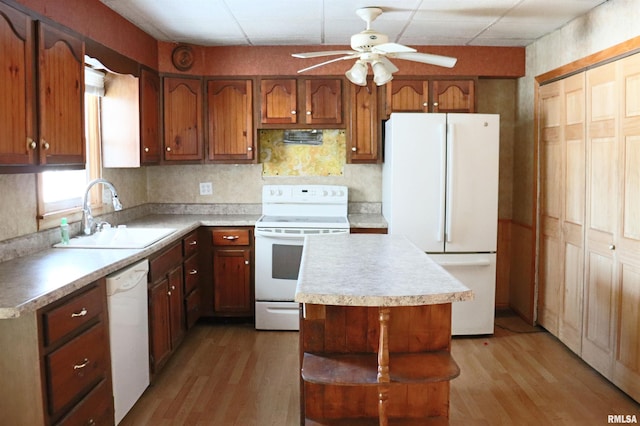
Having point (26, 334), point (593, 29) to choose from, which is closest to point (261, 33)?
point (593, 29)

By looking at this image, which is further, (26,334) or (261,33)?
(261,33)

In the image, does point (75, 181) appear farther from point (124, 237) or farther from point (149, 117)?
point (149, 117)

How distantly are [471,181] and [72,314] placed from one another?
3.00 metres

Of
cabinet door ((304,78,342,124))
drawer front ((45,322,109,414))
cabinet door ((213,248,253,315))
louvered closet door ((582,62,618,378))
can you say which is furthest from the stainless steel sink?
louvered closet door ((582,62,618,378))

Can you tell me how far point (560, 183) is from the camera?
412 centimetres

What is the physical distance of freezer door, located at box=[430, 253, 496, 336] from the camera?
4352 mm

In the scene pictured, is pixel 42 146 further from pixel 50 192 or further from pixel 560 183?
pixel 560 183

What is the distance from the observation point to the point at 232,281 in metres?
4.61

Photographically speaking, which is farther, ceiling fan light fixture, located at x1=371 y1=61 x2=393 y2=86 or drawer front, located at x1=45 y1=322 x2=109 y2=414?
ceiling fan light fixture, located at x1=371 y1=61 x2=393 y2=86

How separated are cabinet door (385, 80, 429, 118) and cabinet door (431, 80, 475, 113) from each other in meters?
0.08

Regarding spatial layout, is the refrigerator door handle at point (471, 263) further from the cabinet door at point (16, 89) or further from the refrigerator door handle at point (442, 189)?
the cabinet door at point (16, 89)

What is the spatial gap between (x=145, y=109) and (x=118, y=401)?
2.24 meters

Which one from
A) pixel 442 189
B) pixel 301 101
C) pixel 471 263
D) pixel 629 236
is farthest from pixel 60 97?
pixel 629 236

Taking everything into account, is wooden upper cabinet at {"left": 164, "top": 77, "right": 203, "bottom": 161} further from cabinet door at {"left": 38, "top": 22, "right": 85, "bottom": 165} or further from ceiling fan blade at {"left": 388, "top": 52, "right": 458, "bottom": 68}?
ceiling fan blade at {"left": 388, "top": 52, "right": 458, "bottom": 68}
